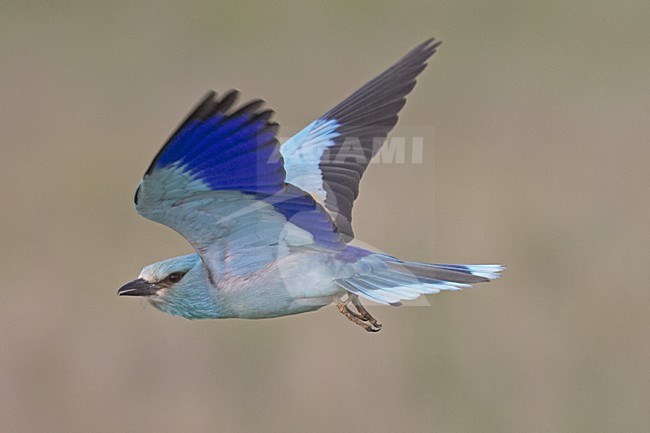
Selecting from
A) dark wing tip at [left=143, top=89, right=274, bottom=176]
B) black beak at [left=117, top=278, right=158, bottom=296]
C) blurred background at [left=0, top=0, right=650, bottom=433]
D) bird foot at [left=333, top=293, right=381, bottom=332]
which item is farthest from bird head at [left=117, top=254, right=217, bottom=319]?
blurred background at [left=0, top=0, right=650, bottom=433]

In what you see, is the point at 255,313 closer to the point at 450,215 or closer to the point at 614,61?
the point at 450,215

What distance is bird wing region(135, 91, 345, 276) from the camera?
3086mm

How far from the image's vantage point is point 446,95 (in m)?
9.51

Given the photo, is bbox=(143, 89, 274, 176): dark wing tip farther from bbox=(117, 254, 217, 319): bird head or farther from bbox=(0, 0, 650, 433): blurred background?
bbox=(0, 0, 650, 433): blurred background

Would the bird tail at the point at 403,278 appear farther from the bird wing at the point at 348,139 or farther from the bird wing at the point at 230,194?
the bird wing at the point at 348,139

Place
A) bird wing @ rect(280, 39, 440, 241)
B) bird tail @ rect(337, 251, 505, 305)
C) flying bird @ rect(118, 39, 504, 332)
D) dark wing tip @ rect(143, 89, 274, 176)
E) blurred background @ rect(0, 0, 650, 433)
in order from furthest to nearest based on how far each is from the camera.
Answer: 1. blurred background @ rect(0, 0, 650, 433)
2. bird wing @ rect(280, 39, 440, 241)
3. bird tail @ rect(337, 251, 505, 305)
4. flying bird @ rect(118, 39, 504, 332)
5. dark wing tip @ rect(143, 89, 274, 176)

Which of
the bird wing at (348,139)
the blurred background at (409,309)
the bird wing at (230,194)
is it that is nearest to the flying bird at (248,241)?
the bird wing at (230,194)

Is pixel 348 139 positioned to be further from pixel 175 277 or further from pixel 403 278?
Answer: pixel 175 277

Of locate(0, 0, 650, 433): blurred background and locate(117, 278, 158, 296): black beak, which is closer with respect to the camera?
locate(117, 278, 158, 296): black beak

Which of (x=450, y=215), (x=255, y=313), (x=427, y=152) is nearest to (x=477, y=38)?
(x=427, y=152)

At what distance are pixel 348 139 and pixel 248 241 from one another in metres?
0.85

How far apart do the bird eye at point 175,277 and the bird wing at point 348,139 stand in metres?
0.58

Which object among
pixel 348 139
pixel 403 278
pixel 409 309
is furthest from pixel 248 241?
pixel 409 309

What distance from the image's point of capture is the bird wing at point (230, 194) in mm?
3086
